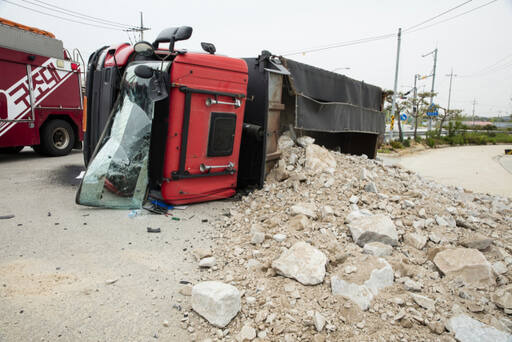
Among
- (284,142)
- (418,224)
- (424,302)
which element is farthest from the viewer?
(284,142)

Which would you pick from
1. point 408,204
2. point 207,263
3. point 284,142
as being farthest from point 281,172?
point 207,263

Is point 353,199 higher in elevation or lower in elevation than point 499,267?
higher

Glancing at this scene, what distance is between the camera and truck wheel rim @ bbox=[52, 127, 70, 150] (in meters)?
8.03

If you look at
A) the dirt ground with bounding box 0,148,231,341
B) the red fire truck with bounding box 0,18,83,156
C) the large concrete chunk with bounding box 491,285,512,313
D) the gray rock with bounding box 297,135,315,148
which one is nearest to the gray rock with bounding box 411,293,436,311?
the large concrete chunk with bounding box 491,285,512,313

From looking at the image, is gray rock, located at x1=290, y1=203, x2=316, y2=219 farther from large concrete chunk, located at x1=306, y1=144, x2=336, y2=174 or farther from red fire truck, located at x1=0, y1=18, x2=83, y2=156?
red fire truck, located at x1=0, y1=18, x2=83, y2=156

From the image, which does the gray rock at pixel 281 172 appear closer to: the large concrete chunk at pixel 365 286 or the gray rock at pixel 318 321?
the large concrete chunk at pixel 365 286

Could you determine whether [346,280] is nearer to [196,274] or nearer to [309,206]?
[196,274]

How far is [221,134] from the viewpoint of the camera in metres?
4.34

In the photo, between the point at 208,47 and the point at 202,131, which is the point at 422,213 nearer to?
the point at 202,131

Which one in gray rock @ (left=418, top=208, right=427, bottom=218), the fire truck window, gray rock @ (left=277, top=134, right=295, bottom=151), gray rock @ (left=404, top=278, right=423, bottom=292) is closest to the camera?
gray rock @ (left=404, top=278, right=423, bottom=292)

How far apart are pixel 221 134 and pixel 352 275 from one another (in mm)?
2574

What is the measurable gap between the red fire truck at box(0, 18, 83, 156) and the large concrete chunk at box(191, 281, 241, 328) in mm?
6932

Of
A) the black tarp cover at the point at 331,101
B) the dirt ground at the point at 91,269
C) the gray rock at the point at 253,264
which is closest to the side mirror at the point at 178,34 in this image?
the black tarp cover at the point at 331,101

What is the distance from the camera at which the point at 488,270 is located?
8.33 feet
